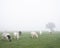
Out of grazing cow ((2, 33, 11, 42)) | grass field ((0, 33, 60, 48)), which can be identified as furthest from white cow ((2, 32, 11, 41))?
grass field ((0, 33, 60, 48))

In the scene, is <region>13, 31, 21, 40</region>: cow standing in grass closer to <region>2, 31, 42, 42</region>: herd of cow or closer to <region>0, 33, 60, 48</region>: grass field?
<region>2, 31, 42, 42</region>: herd of cow

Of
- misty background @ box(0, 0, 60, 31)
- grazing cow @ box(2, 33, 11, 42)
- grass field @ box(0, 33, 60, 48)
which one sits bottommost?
grass field @ box(0, 33, 60, 48)

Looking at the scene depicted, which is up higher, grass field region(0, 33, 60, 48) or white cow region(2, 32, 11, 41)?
white cow region(2, 32, 11, 41)

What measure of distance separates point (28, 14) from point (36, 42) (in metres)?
1.14

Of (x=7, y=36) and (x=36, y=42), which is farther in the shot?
(x=7, y=36)

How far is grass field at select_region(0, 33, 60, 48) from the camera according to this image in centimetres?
440

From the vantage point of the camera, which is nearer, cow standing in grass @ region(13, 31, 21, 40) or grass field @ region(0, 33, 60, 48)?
grass field @ region(0, 33, 60, 48)

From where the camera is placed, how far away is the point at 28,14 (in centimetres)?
490

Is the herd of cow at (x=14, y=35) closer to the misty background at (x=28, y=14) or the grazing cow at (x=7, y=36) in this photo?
the grazing cow at (x=7, y=36)

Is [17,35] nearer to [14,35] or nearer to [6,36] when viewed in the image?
[14,35]

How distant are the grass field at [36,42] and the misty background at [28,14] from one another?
0.35 metres

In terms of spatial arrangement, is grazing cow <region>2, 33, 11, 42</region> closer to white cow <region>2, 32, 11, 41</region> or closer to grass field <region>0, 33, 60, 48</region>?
white cow <region>2, 32, 11, 41</region>

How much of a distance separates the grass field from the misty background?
0.35 meters

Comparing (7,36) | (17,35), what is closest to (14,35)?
(17,35)
